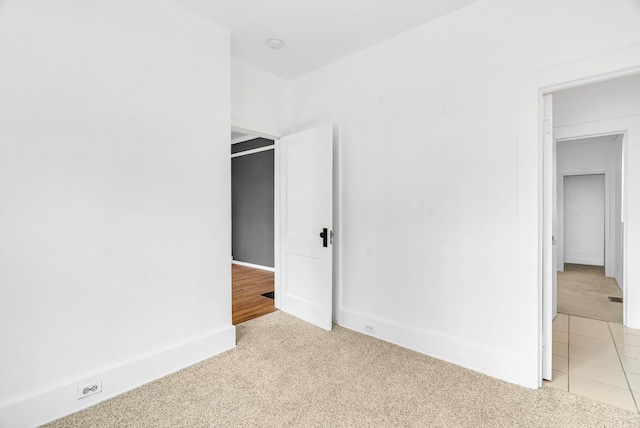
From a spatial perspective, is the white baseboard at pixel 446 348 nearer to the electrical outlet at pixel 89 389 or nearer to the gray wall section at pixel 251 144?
the electrical outlet at pixel 89 389

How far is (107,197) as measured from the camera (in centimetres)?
204

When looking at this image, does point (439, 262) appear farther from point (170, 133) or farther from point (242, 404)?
A: point (170, 133)

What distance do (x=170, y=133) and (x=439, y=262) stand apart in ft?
7.80

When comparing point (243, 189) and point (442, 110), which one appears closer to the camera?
point (442, 110)

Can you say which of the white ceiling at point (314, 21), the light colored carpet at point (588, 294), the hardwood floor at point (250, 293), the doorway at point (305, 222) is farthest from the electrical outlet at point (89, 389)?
the light colored carpet at point (588, 294)

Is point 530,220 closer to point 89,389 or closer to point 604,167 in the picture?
point 89,389

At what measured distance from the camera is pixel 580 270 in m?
6.21

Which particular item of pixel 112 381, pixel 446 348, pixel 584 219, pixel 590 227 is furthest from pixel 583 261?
pixel 112 381

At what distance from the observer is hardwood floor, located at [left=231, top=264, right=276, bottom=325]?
11.9 ft

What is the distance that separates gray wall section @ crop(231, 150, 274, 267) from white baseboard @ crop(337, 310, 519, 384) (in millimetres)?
3293

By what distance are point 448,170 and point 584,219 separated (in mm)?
6598

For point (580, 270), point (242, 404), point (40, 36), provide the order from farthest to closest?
point (580, 270) < point (242, 404) < point (40, 36)

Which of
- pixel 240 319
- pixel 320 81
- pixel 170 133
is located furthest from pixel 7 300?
pixel 320 81

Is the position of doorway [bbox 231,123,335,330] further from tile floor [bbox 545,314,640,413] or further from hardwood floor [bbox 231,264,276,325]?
tile floor [bbox 545,314,640,413]
